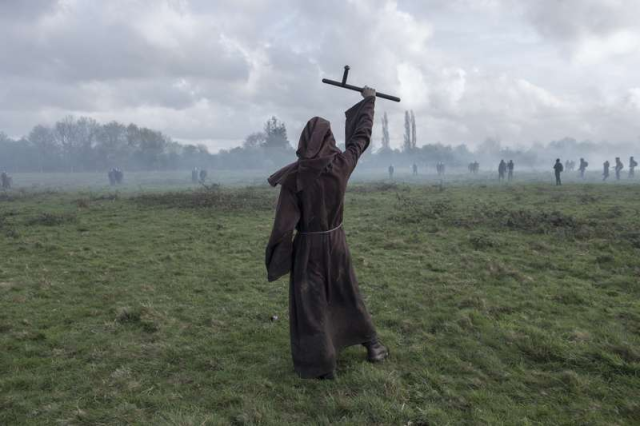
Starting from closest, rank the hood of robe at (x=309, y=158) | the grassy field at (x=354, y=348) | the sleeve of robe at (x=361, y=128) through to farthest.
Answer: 1. the grassy field at (x=354, y=348)
2. the hood of robe at (x=309, y=158)
3. the sleeve of robe at (x=361, y=128)

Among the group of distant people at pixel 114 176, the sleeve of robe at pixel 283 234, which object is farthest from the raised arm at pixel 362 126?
the group of distant people at pixel 114 176

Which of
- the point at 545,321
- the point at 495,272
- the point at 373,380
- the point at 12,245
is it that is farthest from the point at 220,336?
the point at 12,245

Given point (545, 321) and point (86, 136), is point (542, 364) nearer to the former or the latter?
point (545, 321)

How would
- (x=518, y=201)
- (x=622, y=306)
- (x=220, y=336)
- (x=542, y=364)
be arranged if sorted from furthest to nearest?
(x=518, y=201) < (x=622, y=306) < (x=220, y=336) < (x=542, y=364)

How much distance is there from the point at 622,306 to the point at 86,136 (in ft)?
380

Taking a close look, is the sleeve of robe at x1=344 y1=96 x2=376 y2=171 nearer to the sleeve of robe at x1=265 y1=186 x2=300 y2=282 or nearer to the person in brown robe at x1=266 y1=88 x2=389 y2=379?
the person in brown robe at x1=266 y1=88 x2=389 y2=379

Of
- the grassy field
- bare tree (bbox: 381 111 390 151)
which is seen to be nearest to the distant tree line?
bare tree (bbox: 381 111 390 151)

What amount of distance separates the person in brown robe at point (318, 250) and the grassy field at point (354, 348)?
15.1 inches

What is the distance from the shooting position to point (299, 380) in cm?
419

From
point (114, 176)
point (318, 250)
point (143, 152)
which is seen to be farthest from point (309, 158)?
point (143, 152)

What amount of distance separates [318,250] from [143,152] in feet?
281

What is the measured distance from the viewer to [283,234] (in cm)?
400

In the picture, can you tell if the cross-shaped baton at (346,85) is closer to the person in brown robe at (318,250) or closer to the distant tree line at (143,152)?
the person in brown robe at (318,250)

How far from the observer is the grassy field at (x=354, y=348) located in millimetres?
3727
